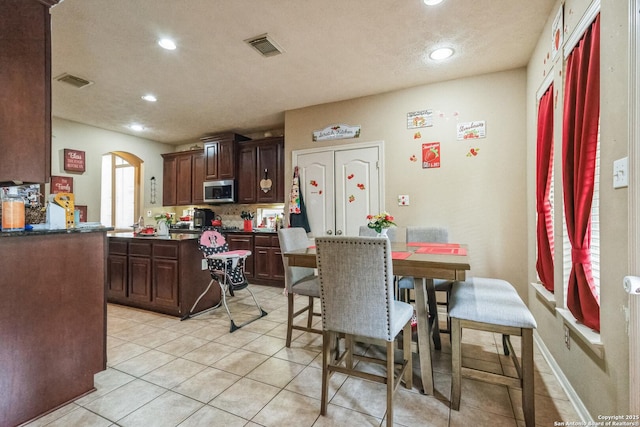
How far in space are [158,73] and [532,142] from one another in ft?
13.3

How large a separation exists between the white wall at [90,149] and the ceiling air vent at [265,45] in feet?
12.5

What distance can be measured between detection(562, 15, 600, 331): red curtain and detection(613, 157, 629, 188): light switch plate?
0.26m

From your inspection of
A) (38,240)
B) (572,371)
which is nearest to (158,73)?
(38,240)

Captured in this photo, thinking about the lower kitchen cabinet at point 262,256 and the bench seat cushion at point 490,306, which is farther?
the lower kitchen cabinet at point 262,256

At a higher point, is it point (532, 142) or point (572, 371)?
point (532, 142)

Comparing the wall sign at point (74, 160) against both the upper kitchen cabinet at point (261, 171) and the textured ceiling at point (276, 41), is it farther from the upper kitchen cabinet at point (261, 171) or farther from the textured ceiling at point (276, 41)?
the upper kitchen cabinet at point (261, 171)

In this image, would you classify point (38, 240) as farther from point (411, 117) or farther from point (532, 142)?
point (532, 142)

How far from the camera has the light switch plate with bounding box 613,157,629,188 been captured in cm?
119

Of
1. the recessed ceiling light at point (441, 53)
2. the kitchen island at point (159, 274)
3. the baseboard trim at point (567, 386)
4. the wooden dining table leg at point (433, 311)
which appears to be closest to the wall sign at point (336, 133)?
the recessed ceiling light at point (441, 53)

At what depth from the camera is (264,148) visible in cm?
515

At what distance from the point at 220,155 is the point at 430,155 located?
150 inches

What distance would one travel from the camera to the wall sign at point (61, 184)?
181 inches

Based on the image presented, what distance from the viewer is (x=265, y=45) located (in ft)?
8.85

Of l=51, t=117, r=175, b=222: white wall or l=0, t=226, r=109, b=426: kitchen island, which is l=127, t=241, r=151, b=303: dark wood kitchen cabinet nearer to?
l=0, t=226, r=109, b=426: kitchen island
